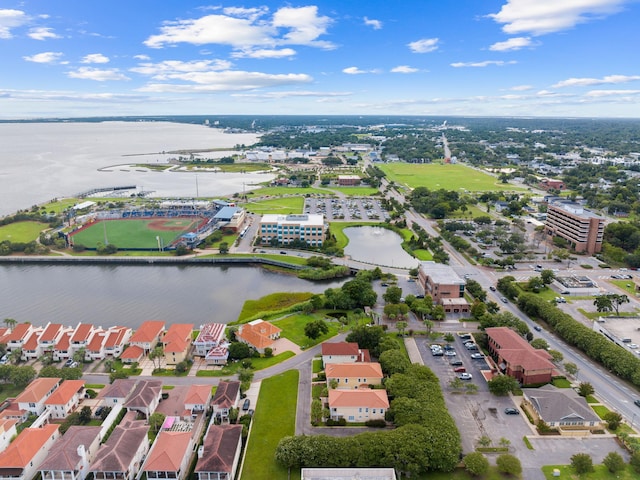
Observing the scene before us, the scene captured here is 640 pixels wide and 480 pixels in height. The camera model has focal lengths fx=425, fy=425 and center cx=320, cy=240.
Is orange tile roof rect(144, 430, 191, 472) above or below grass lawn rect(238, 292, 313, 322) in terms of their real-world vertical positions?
above

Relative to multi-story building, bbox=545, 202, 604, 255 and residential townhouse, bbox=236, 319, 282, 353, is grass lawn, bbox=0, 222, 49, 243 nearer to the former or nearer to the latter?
residential townhouse, bbox=236, 319, 282, 353

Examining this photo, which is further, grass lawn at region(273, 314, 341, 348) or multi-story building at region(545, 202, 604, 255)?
multi-story building at region(545, 202, 604, 255)

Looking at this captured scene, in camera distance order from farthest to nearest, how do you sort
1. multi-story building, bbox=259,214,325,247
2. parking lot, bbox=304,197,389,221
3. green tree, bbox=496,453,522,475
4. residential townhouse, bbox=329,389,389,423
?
parking lot, bbox=304,197,389,221, multi-story building, bbox=259,214,325,247, residential townhouse, bbox=329,389,389,423, green tree, bbox=496,453,522,475

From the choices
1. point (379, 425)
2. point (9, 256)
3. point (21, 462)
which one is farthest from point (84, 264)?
point (379, 425)

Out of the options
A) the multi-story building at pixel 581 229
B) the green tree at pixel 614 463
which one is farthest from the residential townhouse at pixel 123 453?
the multi-story building at pixel 581 229

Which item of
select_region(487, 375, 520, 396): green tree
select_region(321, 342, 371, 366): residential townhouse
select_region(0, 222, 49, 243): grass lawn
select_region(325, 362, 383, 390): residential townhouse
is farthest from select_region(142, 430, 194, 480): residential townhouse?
select_region(0, 222, 49, 243): grass lawn
